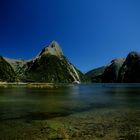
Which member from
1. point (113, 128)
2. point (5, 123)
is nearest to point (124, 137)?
point (113, 128)

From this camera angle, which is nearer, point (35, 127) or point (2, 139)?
point (2, 139)

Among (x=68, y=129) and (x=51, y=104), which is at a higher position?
(x=51, y=104)

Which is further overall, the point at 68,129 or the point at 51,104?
the point at 51,104

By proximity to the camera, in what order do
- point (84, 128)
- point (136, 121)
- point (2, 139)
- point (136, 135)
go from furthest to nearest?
point (136, 121) → point (84, 128) → point (136, 135) → point (2, 139)

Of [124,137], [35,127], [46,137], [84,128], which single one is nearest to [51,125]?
[35,127]

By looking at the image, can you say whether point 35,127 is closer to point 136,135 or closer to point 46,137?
point 46,137

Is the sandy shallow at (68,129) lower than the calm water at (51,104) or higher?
lower

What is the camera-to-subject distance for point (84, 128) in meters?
27.9

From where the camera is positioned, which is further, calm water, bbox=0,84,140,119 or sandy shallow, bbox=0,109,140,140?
calm water, bbox=0,84,140,119

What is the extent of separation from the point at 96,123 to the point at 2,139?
11.5m

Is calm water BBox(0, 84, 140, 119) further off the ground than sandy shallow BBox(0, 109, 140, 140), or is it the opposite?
calm water BBox(0, 84, 140, 119)

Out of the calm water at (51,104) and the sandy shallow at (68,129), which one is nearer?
the sandy shallow at (68,129)

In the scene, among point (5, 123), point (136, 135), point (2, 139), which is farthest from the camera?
point (5, 123)

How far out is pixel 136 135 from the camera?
2459 cm
